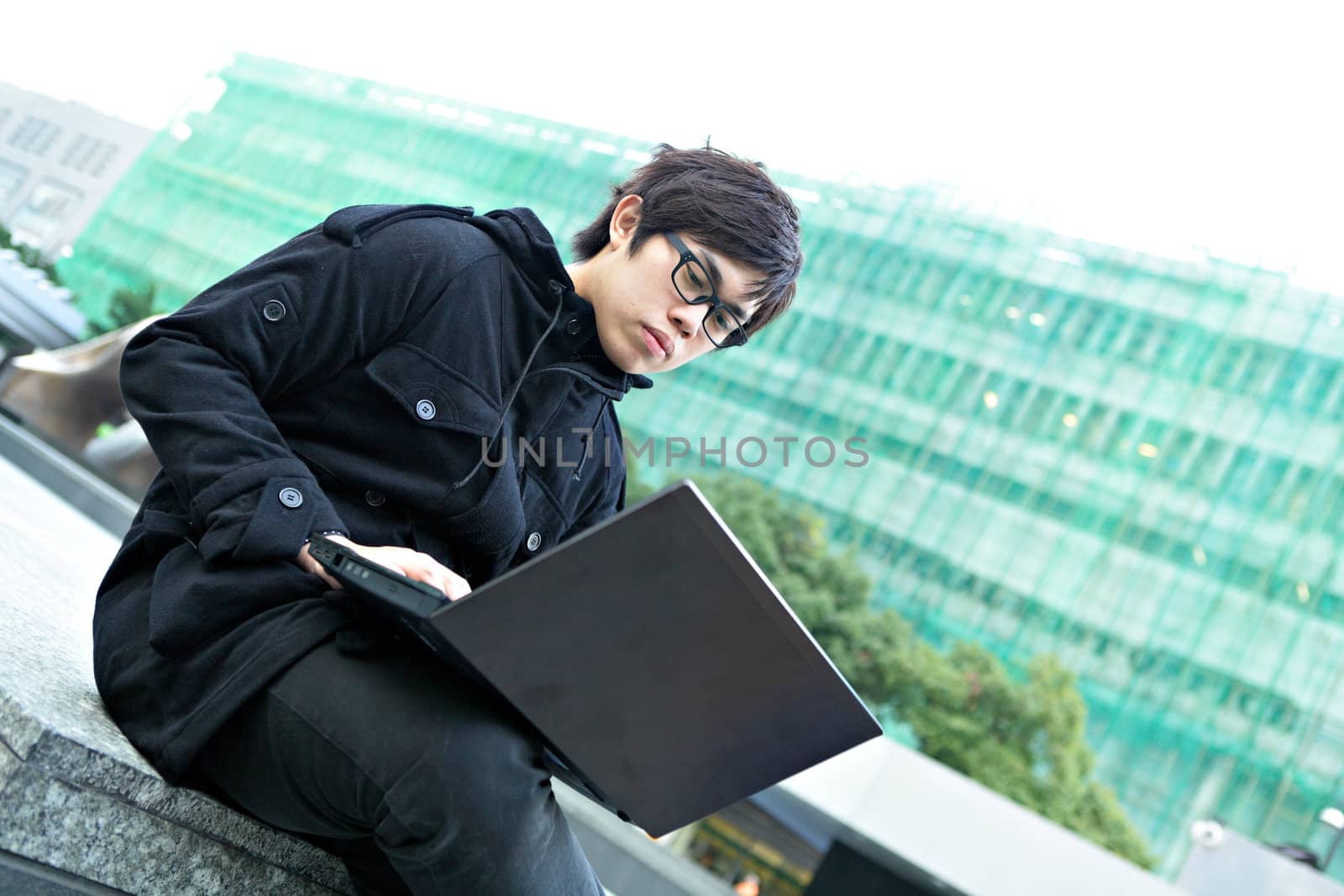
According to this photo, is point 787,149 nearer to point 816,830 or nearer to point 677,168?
point 816,830

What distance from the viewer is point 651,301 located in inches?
71.7

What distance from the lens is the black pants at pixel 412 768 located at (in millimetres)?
1260

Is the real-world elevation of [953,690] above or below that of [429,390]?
above

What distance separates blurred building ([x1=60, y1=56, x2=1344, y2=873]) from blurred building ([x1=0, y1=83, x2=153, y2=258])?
40.8 ft

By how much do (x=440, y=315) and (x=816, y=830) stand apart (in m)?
17.9

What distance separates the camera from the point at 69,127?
34250 millimetres

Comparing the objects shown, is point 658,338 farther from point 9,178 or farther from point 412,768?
point 9,178

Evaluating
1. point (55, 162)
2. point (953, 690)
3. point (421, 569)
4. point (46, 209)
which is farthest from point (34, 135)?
point (421, 569)

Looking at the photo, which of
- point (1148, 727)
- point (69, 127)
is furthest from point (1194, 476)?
point (69, 127)

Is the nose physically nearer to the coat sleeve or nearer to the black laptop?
the coat sleeve

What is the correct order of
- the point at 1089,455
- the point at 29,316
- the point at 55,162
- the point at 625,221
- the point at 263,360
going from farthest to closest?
1. the point at 55,162
2. the point at 1089,455
3. the point at 29,316
4. the point at 625,221
5. the point at 263,360

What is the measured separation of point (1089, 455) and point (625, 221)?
1169 inches

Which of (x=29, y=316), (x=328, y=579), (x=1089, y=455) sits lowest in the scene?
(x=328, y=579)

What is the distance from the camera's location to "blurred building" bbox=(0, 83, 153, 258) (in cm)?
3241
